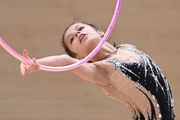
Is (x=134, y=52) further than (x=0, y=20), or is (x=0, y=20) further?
(x=0, y=20)

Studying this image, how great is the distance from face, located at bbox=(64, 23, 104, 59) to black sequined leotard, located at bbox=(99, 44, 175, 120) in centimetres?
8

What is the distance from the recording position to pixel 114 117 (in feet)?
6.56

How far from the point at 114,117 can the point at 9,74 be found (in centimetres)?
59

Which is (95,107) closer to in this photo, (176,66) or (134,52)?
(176,66)

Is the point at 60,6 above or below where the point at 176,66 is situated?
below

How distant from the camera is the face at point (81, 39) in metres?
1.18

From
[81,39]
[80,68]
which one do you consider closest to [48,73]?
[81,39]

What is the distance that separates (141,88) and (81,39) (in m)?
0.24

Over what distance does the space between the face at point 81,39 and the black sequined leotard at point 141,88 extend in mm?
79

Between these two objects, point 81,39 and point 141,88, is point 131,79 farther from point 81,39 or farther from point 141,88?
point 81,39

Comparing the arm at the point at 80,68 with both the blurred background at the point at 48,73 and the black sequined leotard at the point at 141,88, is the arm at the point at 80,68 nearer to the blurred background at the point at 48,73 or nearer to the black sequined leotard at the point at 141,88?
the black sequined leotard at the point at 141,88

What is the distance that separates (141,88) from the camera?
3.70 feet

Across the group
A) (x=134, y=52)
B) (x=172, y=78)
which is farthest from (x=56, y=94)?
(x=134, y=52)

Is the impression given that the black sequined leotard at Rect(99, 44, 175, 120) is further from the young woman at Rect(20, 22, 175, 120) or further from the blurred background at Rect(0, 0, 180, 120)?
the blurred background at Rect(0, 0, 180, 120)
